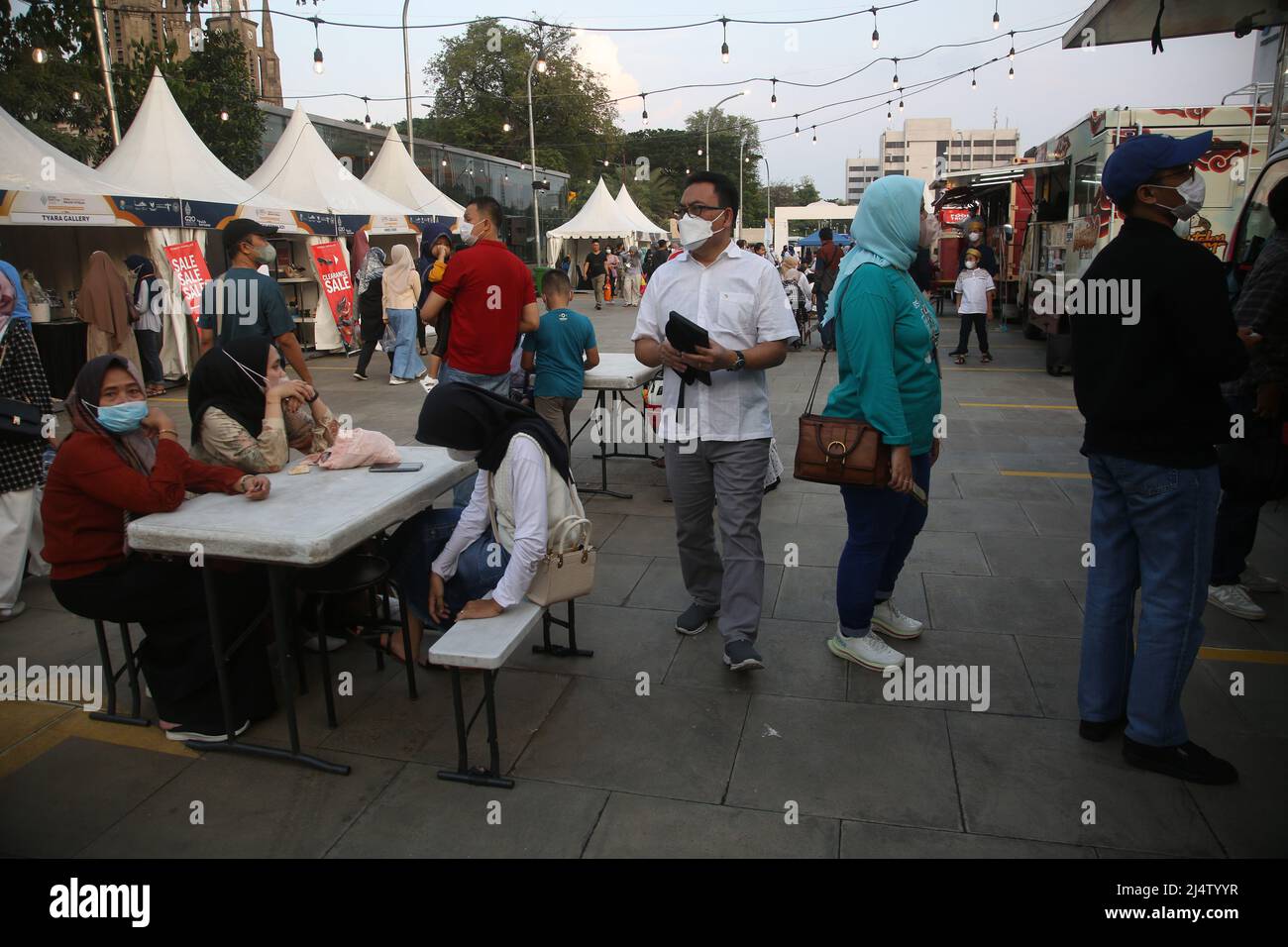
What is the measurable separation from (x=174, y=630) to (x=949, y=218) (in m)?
26.8

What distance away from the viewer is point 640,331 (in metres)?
3.86

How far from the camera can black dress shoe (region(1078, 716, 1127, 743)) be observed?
125 inches

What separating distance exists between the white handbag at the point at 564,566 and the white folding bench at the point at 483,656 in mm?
73

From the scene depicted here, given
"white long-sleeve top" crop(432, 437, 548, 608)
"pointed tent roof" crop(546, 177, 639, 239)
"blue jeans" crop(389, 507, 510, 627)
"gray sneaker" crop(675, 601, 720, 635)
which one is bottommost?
"gray sneaker" crop(675, 601, 720, 635)

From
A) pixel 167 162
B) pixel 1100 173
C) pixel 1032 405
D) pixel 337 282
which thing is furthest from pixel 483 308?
pixel 337 282

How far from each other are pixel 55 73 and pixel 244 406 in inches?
673

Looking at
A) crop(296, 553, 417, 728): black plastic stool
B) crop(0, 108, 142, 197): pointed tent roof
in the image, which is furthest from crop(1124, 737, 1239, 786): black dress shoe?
crop(0, 108, 142, 197): pointed tent roof

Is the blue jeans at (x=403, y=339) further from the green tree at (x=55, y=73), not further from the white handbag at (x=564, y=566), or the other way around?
the white handbag at (x=564, y=566)

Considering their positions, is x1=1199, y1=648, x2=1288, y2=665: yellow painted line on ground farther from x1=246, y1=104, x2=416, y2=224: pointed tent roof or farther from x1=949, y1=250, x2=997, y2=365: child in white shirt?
x1=246, y1=104, x2=416, y2=224: pointed tent roof

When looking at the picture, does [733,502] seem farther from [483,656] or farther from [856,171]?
[856,171]

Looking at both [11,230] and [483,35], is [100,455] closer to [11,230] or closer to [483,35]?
[11,230]

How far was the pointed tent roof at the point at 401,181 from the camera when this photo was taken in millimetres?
19047

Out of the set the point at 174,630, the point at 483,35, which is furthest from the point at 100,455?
the point at 483,35

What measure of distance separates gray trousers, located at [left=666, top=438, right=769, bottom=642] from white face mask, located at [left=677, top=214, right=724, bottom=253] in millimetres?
829
